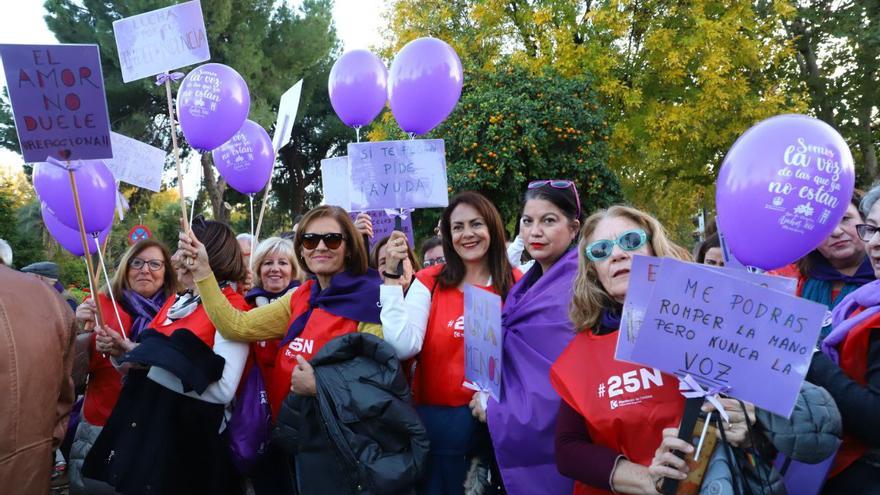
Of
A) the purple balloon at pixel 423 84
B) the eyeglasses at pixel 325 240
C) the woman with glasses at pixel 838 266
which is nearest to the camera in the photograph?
the woman with glasses at pixel 838 266

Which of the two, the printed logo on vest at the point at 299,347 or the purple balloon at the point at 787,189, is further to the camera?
the printed logo on vest at the point at 299,347

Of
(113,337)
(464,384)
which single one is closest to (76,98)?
(113,337)

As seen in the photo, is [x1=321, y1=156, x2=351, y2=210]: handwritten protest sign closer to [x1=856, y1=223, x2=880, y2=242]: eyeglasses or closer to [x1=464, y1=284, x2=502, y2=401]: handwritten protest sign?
[x1=464, y1=284, x2=502, y2=401]: handwritten protest sign

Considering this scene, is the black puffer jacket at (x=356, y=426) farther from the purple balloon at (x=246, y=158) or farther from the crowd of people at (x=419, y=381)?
the purple balloon at (x=246, y=158)

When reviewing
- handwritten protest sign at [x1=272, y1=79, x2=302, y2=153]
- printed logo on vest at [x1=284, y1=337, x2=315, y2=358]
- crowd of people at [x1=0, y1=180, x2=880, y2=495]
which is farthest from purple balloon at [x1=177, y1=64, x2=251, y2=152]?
printed logo on vest at [x1=284, y1=337, x2=315, y2=358]

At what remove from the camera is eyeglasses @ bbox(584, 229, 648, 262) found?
232cm

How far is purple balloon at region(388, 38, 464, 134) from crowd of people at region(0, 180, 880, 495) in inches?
38.3

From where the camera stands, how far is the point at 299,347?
325 centimetres

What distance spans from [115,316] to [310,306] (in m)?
1.80

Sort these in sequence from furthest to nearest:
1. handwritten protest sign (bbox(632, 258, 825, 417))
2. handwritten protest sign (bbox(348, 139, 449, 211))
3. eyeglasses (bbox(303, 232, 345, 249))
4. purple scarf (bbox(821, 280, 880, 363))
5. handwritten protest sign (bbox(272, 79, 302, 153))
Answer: handwritten protest sign (bbox(272, 79, 302, 153))
handwritten protest sign (bbox(348, 139, 449, 211))
eyeglasses (bbox(303, 232, 345, 249))
purple scarf (bbox(821, 280, 880, 363))
handwritten protest sign (bbox(632, 258, 825, 417))

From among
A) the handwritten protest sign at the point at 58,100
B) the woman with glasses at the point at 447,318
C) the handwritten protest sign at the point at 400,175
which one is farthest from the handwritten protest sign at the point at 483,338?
the handwritten protest sign at the point at 58,100

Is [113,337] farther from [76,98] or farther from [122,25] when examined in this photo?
[122,25]

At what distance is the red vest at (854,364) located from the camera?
212 cm

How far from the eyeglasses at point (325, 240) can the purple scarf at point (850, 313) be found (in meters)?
2.23
